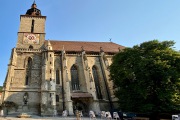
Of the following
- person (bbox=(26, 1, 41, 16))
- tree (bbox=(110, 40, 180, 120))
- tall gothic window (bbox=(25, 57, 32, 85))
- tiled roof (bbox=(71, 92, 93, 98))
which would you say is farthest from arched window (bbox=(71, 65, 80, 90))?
person (bbox=(26, 1, 41, 16))

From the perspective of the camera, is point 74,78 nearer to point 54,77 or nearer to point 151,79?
point 54,77

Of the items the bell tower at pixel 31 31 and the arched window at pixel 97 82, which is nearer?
the arched window at pixel 97 82

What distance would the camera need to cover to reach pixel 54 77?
84.9ft

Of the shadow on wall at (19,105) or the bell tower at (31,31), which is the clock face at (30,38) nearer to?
the bell tower at (31,31)

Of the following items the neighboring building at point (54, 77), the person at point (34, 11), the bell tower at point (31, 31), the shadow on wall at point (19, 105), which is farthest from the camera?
the person at point (34, 11)

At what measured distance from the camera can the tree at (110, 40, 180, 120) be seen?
703 inches

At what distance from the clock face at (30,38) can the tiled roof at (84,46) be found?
10.4ft

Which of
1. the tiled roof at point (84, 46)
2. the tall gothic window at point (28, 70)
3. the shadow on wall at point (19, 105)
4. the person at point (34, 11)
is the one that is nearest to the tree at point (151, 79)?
the tiled roof at point (84, 46)

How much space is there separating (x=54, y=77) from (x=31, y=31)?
11520mm

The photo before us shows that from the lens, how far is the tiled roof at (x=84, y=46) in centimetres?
3116

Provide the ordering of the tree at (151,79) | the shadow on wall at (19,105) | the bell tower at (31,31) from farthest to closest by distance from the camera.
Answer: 1. the bell tower at (31,31)
2. the shadow on wall at (19,105)
3. the tree at (151,79)

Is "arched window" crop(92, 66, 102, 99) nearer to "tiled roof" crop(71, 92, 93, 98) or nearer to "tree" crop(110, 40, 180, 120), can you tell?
"tiled roof" crop(71, 92, 93, 98)

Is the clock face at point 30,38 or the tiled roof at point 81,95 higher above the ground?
the clock face at point 30,38

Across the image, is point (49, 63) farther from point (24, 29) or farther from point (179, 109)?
point (179, 109)
